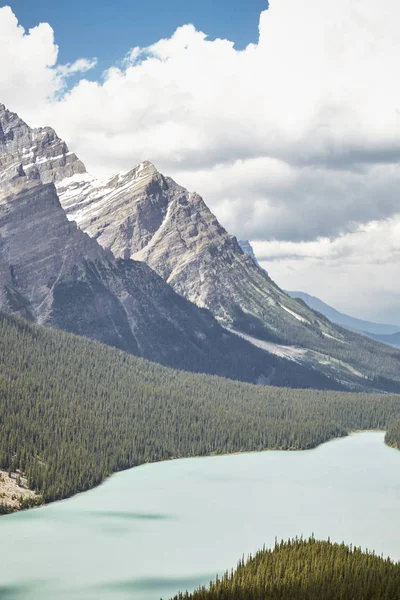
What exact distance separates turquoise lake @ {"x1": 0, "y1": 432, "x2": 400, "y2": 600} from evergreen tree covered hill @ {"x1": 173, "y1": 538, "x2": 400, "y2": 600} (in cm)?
931

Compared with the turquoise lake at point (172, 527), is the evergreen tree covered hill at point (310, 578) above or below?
above

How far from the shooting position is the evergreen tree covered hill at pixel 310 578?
79500 millimetres

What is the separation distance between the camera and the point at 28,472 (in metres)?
154

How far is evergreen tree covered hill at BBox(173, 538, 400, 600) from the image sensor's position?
79.5m

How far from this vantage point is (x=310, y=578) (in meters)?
84.9

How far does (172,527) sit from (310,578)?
48243 millimetres

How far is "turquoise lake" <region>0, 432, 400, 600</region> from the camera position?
98.1 metres

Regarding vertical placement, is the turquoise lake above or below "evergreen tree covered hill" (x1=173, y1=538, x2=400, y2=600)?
below

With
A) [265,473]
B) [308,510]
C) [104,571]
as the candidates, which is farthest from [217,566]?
[265,473]

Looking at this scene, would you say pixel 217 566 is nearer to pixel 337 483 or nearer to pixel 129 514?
pixel 129 514

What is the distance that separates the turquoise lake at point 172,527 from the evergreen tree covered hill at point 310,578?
30.6 ft

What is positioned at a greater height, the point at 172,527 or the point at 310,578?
the point at 310,578

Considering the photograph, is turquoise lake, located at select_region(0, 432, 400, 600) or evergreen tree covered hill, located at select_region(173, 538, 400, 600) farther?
turquoise lake, located at select_region(0, 432, 400, 600)

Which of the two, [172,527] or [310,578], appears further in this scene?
[172,527]
